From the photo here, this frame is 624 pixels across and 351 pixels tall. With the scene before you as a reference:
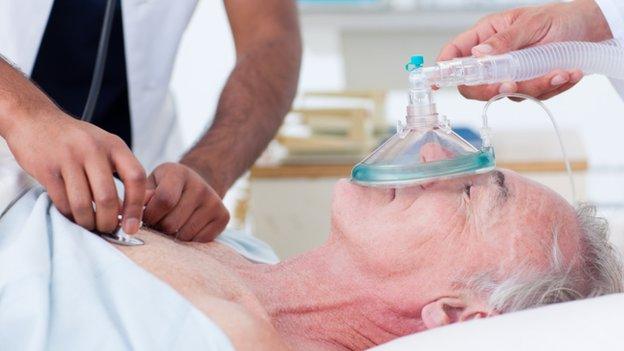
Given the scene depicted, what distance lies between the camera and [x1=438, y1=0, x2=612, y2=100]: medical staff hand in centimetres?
178

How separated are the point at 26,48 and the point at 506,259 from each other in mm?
1150

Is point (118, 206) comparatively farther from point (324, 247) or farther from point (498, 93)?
point (498, 93)

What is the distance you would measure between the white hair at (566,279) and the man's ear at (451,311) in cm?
2

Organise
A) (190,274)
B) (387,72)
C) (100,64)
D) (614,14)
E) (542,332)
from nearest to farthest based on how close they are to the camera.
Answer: (542,332), (190,274), (614,14), (100,64), (387,72)

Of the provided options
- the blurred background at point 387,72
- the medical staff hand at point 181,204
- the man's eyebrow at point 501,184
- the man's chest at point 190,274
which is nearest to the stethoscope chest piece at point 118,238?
the man's chest at point 190,274

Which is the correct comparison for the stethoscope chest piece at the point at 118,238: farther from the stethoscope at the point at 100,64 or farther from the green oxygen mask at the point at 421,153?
the stethoscope at the point at 100,64

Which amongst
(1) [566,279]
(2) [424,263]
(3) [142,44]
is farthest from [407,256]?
(3) [142,44]

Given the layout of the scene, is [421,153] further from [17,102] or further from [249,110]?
[249,110]

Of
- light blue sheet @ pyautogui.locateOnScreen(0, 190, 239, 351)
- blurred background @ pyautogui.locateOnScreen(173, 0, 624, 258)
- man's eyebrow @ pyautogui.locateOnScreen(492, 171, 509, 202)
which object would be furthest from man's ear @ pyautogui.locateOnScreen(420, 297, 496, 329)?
blurred background @ pyautogui.locateOnScreen(173, 0, 624, 258)

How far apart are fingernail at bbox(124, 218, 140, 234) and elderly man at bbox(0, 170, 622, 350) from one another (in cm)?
7

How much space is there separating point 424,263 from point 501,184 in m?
0.19

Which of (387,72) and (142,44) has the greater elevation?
(142,44)

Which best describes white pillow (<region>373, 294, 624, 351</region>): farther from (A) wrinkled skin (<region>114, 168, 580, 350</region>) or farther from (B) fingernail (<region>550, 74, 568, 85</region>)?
(B) fingernail (<region>550, 74, 568, 85</region>)

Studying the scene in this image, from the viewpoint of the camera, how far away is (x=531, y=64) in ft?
5.65
